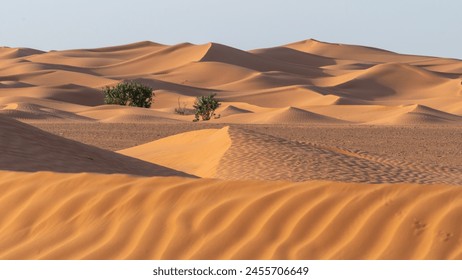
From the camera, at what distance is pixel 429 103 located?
5816 cm

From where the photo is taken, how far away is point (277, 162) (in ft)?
50.4

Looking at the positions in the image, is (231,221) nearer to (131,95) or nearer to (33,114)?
(33,114)

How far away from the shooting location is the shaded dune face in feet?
156

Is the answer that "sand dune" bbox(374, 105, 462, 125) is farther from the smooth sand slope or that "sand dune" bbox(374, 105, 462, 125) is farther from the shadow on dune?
the smooth sand slope

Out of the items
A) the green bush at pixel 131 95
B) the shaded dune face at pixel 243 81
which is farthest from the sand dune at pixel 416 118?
the green bush at pixel 131 95

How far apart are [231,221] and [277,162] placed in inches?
390

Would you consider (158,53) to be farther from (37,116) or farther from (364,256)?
(364,256)

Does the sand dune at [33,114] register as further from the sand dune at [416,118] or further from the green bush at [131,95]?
the sand dune at [416,118]

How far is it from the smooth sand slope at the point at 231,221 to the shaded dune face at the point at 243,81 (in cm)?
2917

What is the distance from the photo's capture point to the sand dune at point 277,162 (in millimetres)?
14352

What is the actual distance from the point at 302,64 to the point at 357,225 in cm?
10077

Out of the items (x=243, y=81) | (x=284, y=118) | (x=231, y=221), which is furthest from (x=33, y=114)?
(x=243, y=81)

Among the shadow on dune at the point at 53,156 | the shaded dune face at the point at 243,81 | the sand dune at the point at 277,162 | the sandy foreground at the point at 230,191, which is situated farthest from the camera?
the shaded dune face at the point at 243,81
